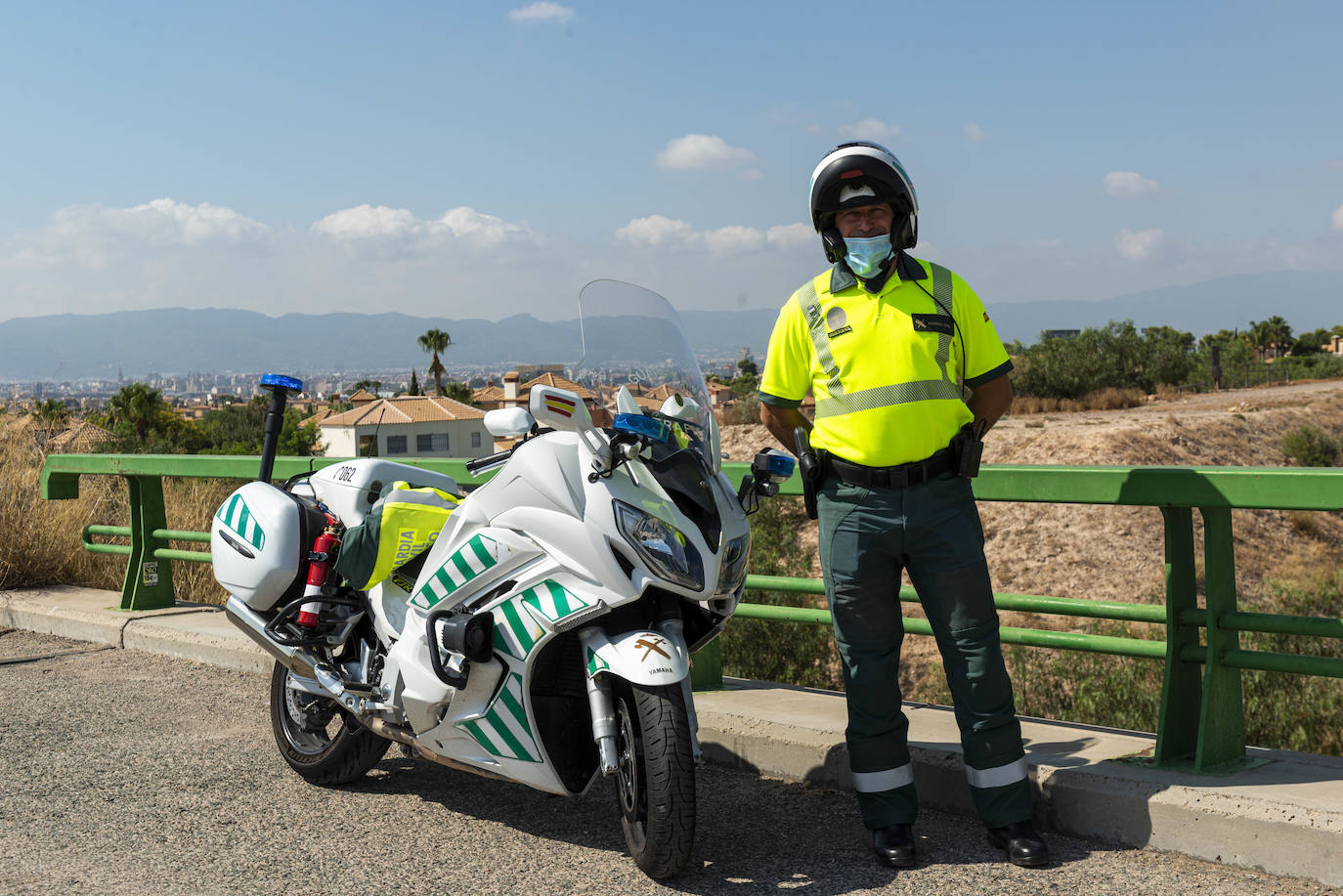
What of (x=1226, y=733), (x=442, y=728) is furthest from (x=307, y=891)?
(x=1226, y=733)

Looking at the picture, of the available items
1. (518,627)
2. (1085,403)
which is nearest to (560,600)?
(518,627)

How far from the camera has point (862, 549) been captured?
3.71 metres

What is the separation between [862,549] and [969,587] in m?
0.35

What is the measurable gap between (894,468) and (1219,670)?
1329 millimetres

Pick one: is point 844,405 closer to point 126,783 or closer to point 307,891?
point 307,891

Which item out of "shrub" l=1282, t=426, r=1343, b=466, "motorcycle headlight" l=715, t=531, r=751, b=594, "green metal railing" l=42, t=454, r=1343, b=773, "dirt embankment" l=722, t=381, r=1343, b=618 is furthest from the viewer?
"shrub" l=1282, t=426, r=1343, b=466

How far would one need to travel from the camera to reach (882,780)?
12.4ft

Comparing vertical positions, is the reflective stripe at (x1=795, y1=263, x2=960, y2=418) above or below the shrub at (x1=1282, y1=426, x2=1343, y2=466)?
above

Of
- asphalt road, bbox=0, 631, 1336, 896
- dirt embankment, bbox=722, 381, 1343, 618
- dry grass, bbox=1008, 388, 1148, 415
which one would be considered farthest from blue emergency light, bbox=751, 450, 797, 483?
dry grass, bbox=1008, 388, 1148, 415

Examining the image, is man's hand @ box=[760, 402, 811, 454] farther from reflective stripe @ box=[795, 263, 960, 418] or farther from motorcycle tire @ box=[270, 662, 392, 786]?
motorcycle tire @ box=[270, 662, 392, 786]

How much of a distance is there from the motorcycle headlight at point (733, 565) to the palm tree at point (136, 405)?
65.8 meters

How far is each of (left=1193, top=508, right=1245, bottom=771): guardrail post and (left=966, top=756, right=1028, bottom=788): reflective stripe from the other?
0.62 m

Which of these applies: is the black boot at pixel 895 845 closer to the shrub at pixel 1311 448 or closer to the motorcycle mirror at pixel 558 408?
the motorcycle mirror at pixel 558 408

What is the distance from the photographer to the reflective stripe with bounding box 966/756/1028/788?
368cm
